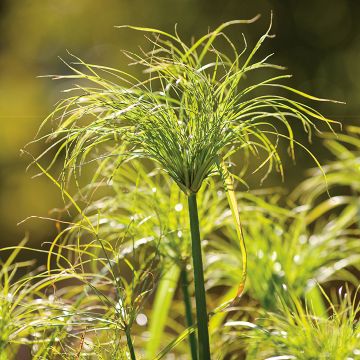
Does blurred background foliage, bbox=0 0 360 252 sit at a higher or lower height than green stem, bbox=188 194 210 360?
higher

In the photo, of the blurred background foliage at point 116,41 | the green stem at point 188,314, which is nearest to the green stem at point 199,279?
the green stem at point 188,314

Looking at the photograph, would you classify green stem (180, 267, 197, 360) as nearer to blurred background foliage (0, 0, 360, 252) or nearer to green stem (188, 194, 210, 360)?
green stem (188, 194, 210, 360)

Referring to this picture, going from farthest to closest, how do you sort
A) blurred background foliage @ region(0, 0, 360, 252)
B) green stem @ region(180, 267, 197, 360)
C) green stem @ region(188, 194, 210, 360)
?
blurred background foliage @ region(0, 0, 360, 252), green stem @ region(180, 267, 197, 360), green stem @ region(188, 194, 210, 360)

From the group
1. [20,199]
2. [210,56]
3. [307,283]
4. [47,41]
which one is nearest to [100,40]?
[47,41]

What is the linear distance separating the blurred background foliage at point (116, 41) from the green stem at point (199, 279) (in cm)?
295

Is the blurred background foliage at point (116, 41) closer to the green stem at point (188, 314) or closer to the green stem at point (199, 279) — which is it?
the green stem at point (188, 314)

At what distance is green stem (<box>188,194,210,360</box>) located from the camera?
1.58 feet

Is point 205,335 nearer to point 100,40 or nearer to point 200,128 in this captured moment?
point 200,128

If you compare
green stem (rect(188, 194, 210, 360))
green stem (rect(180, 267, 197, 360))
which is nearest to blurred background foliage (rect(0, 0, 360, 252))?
green stem (rect(180, 267, 197, 360))

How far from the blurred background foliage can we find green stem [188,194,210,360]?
2.95 metres

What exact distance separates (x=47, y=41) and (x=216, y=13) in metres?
0.79

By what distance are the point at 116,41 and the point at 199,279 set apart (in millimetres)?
3198

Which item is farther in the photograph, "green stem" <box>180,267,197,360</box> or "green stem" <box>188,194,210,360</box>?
"green stem" <box>180,267,197,360</box>

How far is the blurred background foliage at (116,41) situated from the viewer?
3494mm
